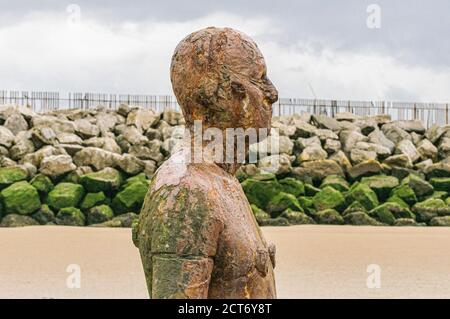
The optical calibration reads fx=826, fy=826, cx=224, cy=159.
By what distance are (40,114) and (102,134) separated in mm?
3751

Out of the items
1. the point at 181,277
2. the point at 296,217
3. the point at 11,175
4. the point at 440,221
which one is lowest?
the point at 440,221

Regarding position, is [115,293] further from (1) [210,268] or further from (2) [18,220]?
(2) [18,220]

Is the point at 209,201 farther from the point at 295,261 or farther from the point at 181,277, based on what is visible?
the point at 295,261

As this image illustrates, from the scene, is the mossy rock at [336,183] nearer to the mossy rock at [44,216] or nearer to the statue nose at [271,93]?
the mossy rock at [44,216]

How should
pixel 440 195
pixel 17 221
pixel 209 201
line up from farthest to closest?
pixel 440 195 → pixel 17 221 → pixel 209 201

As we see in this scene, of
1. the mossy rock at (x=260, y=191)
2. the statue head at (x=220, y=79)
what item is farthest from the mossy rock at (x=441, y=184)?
the statue head at (x=220, y=79)

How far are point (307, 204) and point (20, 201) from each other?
30.8 ft

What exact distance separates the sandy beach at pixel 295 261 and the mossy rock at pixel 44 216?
1.98 feet

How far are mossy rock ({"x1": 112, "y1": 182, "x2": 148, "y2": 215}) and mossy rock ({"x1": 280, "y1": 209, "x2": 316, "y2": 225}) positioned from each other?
4.59 metres

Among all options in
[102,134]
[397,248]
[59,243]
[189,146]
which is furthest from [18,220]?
[189,146]

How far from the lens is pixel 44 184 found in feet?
88.6

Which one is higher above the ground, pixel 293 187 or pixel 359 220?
pixel 293 187

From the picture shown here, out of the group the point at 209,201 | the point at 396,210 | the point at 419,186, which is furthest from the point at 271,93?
the point at 419,186

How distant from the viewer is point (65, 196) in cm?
2647
